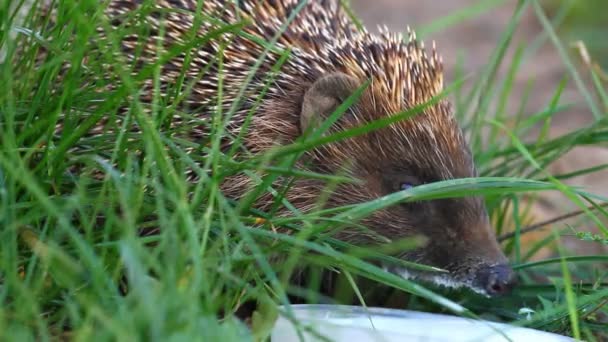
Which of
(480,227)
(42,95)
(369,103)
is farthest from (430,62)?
(42,95)

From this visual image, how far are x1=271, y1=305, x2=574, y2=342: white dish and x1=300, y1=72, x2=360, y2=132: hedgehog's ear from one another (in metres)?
0.90

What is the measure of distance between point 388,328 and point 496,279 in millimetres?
549

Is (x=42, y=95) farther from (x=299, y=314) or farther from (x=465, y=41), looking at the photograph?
(x=465, y=41)

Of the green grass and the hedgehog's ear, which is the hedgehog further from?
the green grass

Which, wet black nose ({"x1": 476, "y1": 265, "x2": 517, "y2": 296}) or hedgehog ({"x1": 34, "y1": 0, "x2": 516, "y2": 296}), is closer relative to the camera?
wet black nose ({"x1": 476, "y1": 265, "x2": 517, "y2": 296})

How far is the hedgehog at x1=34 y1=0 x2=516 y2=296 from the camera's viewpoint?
372 centimetres

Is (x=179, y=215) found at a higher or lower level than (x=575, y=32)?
lower

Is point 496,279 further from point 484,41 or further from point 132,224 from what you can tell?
point 484,41

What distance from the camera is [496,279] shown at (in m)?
3.58

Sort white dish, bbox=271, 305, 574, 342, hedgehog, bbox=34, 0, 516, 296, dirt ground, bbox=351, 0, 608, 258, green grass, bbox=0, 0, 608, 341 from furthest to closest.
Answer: dirt ground, bbox=351, 0, 608, 258
hedgehog, bbox=34, 0, 516, 296
white dish, bbox=271, 305, 574, 342
green grass, bbox=0, 0, 608, 341

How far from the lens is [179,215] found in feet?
9.30

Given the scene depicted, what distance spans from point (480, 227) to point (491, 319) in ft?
1.51

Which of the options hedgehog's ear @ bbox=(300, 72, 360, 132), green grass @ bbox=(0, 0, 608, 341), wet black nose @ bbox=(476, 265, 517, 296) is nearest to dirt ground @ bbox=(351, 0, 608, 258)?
hedgehog's ear @ bbox=(300, 72, 360, 132)

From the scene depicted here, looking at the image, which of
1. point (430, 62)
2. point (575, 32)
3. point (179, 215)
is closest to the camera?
point (179, 215)
